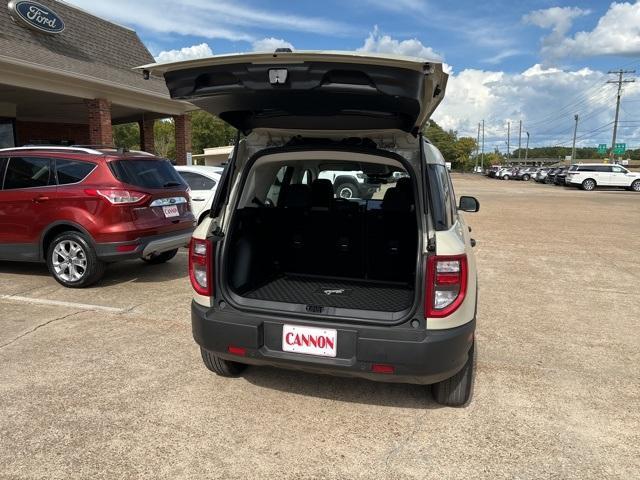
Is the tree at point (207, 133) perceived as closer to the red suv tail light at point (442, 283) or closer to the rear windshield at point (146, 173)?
the rear windshield at point (146, 173)

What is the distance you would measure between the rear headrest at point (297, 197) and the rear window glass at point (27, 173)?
3491 mm

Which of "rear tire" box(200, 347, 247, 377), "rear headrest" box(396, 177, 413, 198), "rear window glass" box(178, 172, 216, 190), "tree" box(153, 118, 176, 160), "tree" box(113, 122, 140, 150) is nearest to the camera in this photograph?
"rear tire" box(200, 347, 247, 377)

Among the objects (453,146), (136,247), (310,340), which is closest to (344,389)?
(310,340)

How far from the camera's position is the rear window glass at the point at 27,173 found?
621 cm

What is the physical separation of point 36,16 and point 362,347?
14820 millimetres

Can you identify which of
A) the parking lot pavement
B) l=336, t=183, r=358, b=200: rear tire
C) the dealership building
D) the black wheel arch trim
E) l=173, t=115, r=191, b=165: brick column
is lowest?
the parking lot pavement

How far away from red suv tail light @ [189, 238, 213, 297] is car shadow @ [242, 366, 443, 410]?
817mm

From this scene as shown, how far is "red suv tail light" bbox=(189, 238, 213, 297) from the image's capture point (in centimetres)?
332

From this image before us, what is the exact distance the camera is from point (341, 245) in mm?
4273

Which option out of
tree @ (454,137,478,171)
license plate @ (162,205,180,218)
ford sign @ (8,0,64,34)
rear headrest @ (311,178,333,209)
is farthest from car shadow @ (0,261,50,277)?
tree @ (454,137,478,171)

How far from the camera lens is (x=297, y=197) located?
4.33m

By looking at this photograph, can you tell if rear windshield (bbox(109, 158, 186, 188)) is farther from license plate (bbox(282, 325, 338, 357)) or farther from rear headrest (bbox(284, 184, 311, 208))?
license plate (bbox(282, 325, 338, 357))

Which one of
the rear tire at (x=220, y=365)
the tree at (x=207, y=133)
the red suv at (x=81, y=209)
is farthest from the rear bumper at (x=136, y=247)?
the tree at (x=207, y=133)

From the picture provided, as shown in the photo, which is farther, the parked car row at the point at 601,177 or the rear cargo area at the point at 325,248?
the parked car row at the point at 601,177
